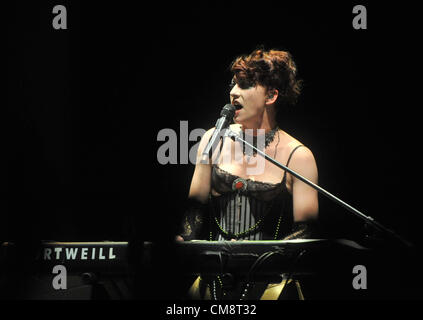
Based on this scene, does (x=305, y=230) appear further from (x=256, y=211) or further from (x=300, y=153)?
(x=300, y=153)

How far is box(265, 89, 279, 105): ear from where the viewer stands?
10.1 feet

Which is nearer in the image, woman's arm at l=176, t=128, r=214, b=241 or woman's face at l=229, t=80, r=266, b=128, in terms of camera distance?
woman's arm at l=176, t=128, r=214, b=241

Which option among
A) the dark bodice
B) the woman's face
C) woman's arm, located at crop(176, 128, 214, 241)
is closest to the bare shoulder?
the dark bodice

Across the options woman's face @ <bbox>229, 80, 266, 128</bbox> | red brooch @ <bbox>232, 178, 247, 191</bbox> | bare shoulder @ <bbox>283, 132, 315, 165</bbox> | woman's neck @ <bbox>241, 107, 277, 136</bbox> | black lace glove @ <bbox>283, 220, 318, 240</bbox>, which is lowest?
black lace glove @ <bbox>283, 220, 318, 240</bbox>

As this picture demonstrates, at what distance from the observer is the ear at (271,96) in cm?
307

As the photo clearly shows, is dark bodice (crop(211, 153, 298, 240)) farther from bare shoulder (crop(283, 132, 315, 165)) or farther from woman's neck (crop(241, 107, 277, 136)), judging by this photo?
woman's neck (crop(241, 107, 277, 136))

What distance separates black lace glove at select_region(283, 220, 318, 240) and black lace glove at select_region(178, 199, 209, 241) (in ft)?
1.56

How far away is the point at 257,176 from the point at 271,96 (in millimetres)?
501

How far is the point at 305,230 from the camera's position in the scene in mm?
2756

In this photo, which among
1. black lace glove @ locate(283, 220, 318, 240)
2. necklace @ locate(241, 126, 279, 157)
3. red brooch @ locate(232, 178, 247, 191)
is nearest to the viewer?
black lace glove @ locate(283, 220, 318, 240)

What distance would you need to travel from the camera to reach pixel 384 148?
10.5ft
